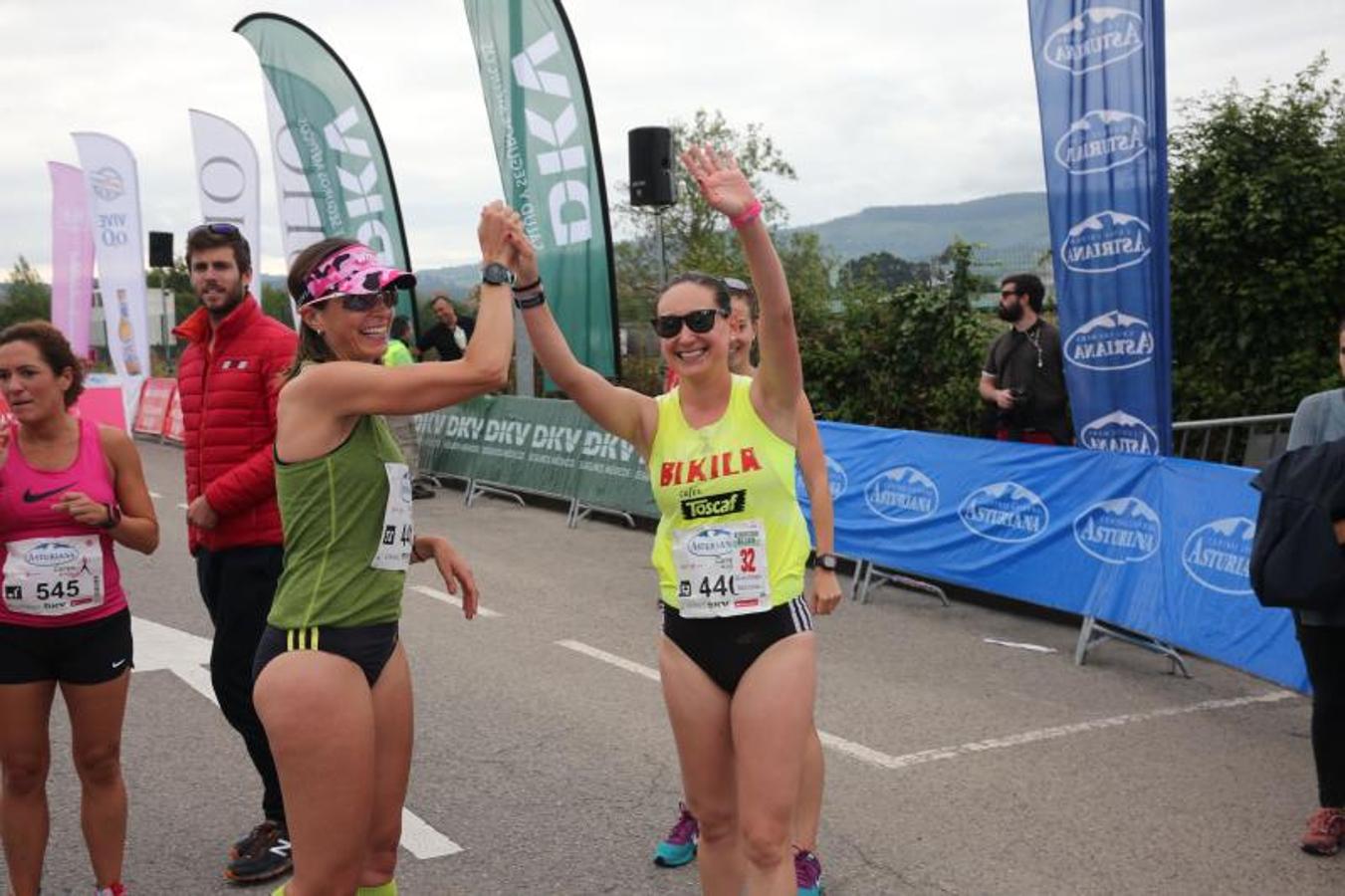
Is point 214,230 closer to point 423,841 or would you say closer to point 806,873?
Result: point 423,841

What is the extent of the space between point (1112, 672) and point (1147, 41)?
3816 mm

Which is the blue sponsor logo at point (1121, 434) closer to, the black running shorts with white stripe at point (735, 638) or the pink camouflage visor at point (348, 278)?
the black running shorts with white stripe at point (735, 638)

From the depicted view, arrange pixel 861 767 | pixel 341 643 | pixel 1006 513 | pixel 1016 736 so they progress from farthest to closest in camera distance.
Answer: pixel 1006 513 < pixel 1016 736 < pixel 861 767 < pixel 341 643

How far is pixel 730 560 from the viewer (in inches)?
135

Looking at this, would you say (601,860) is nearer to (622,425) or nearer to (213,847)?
(213,847)

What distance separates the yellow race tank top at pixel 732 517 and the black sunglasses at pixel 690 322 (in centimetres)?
21

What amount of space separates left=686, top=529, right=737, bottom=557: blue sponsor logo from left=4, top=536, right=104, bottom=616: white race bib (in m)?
1.89

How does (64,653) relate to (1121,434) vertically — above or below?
above

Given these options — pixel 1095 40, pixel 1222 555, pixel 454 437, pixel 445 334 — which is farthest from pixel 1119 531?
pixel 445 334

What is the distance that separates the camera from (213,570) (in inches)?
173

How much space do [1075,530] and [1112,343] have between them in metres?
1.32

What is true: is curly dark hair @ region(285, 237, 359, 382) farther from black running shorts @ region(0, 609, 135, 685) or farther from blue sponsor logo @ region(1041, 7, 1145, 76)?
blue sponsor logo @ region(1041, 7, 1145, 76)

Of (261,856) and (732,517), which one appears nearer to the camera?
(732,517)

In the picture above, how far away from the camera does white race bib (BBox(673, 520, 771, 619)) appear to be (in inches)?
134
